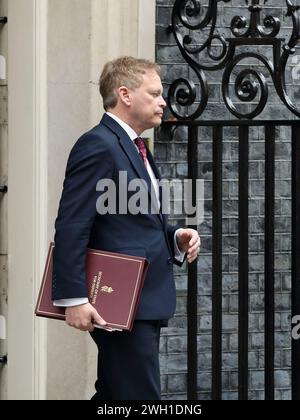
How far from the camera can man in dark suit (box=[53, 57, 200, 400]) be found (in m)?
4.69

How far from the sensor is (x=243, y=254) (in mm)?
5961

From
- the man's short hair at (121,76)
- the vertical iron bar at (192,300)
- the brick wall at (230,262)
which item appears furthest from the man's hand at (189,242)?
the brick wall at (230,262)

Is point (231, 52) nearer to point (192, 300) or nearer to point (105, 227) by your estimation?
point (192, 300)

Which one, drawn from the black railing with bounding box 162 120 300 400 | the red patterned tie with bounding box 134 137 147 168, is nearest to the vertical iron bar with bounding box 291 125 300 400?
the black railing with bounding box 162 120 300 400

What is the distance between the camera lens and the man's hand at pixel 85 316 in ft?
15.3

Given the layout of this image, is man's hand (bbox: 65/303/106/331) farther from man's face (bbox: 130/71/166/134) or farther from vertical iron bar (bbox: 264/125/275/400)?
vertical iron bar (bbox: 264/125/275/400)

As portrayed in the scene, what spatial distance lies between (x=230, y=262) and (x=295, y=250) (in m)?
0.71

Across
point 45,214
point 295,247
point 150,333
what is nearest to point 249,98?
point 295,247

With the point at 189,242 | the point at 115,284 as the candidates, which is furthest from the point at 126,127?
the point at 115,284

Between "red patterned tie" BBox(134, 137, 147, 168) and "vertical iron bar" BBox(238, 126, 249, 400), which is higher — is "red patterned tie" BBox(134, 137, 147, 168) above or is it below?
above

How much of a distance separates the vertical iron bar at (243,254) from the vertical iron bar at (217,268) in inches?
4.6

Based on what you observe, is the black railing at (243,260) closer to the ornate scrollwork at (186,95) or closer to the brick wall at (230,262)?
the ornate scrollwork at (186,95)

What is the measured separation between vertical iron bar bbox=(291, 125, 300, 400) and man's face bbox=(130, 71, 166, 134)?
99cm

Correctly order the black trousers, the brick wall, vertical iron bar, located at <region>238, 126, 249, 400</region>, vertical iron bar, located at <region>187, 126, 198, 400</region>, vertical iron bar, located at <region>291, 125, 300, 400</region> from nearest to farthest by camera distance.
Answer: the black trousers
vertical iron bar, located at <region>291, 125, 300, 400</region>
vertical iron bar, located at <region>238, 126, 249, 400</region>
vertical iron bar, located at <region>187, 126, 198, 400</region>
the brick wall
